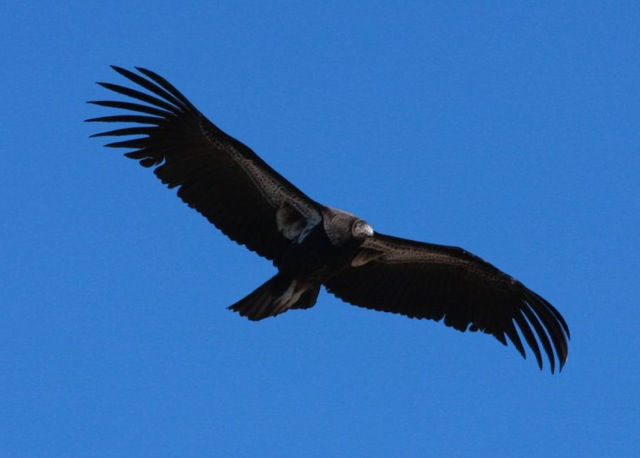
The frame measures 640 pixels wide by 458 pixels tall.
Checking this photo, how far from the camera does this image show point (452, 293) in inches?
721

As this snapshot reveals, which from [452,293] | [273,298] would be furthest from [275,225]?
[452,293]

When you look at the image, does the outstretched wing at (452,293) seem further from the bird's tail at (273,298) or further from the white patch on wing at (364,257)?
the bird's tail at (273,298)

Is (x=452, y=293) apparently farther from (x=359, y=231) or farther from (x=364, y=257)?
(x=359, y=231)

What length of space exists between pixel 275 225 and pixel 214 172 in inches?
40.4

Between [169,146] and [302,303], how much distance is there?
257cm

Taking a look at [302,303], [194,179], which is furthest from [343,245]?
[194,179]

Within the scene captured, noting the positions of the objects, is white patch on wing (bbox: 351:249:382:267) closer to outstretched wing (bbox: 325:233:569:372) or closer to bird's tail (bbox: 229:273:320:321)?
outstretched wing (bbox: 325:233:569:372)

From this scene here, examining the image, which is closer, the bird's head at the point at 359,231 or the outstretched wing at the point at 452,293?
the bird's head at the point at 359,231

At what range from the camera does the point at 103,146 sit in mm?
16609

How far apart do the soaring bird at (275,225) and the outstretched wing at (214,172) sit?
0.04ft

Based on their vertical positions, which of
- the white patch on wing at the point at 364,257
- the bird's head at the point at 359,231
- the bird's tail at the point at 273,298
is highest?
the white patch on wing at the point at 364,257

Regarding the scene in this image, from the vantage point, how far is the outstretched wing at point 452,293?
17.9 meters

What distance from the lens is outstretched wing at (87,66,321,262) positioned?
1672 centimetres

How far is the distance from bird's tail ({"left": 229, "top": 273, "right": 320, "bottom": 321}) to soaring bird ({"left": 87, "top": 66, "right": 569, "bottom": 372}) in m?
Answer: 0.01
